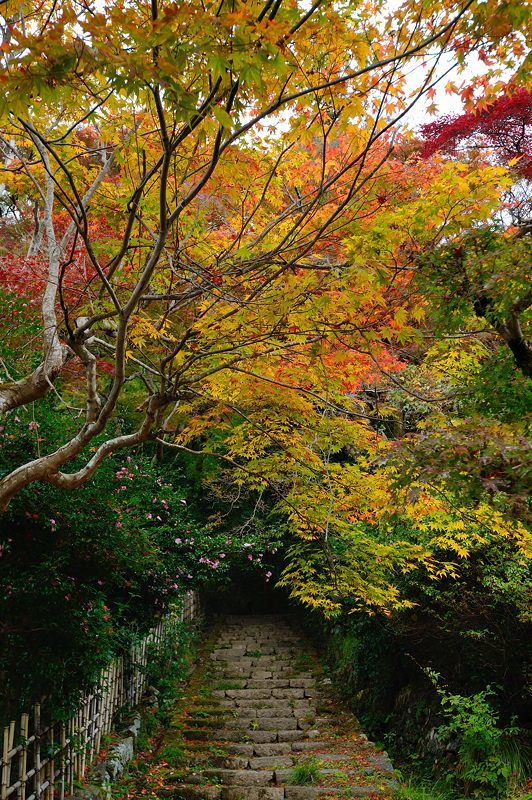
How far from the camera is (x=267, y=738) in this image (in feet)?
25.1

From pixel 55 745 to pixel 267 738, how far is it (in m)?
3.93

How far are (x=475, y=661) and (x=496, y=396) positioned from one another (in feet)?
14.7

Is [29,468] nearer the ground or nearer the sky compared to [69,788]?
nearer the sky

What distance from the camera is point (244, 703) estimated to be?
915 centimetres

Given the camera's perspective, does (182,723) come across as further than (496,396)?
Yes

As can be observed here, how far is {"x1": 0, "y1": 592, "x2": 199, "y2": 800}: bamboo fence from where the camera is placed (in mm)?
4008

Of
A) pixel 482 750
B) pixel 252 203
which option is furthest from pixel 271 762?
pixel 252 203

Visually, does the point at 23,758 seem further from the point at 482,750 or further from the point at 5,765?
the point at 482,750

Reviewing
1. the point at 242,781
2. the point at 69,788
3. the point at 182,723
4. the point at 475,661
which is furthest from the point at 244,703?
the point at 69,788

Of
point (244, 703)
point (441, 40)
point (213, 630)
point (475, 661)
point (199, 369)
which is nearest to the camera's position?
point (441, 40)

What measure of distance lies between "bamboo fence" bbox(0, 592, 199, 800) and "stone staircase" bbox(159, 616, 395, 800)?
99 cm

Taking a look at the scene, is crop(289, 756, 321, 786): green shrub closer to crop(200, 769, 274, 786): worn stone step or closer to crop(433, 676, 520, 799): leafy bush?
crop(200, 769, 274, 786): worn stone step

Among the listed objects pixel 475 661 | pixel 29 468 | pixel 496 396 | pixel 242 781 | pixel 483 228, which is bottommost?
pixel 242 781

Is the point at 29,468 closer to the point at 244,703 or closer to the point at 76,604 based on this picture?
the point at 76,604
